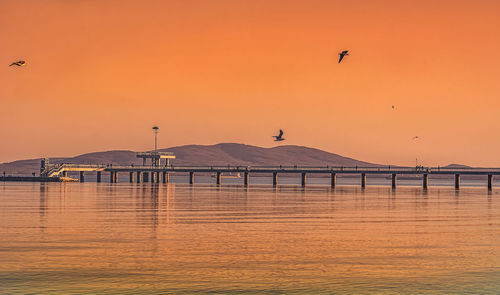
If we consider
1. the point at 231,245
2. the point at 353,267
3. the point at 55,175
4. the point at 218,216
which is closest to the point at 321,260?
the point at 353,267

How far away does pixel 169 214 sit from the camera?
184ft

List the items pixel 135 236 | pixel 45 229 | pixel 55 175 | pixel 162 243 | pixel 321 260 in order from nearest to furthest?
1. pixel 321 260
2. pixel 162 243
3. pixel 135 236
4. pixel 45 229
5. pixel 55 175

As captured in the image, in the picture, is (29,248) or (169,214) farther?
(169,214)

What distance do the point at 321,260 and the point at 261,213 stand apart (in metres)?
29.6

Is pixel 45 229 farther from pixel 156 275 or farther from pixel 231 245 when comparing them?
pixel 156 275

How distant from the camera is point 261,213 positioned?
58.7m

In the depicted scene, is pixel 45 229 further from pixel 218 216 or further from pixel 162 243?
pixel 218 216

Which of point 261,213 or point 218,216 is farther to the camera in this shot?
point 261,213

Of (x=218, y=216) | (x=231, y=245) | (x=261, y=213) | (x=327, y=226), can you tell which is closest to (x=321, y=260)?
(x=231, y=245)

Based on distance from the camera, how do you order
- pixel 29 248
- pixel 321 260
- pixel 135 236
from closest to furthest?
pixel 321 260 < pixel 29 248 < pixel 135 236

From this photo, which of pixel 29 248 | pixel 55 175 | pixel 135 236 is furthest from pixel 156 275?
pixel 55 175

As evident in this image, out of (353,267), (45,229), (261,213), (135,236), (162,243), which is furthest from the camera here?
(261,213)

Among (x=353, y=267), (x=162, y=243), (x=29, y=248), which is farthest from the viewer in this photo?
(x=162, y=243)

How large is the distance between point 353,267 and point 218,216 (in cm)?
2754
